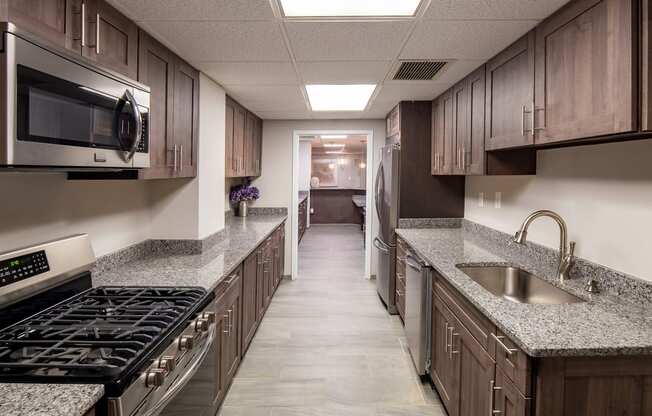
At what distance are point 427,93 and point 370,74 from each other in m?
1.03

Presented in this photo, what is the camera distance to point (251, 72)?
3068 mm

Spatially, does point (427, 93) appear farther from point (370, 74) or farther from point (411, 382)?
point (411, 382)

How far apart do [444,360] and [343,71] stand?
2.02 meters

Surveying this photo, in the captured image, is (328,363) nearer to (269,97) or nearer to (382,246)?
(382,246)

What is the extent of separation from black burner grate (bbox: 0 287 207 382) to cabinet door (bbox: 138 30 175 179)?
641mm

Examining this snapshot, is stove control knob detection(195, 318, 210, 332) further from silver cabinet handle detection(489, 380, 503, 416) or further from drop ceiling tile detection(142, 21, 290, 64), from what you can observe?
drop ceiling tile detection(142, 21, 290, 64)

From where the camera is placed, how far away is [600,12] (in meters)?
1.62

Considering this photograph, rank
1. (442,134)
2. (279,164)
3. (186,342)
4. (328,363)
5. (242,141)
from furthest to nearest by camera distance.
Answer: (279,164) → (242,141) → (442,134) → (328,363) → (186,342)

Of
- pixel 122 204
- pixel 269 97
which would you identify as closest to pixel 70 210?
pixel 122 204

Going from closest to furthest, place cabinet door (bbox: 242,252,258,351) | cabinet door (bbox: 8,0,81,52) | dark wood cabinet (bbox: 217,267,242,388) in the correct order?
1. cabinet door (bbox: 8,0,81,52)
2. dark wood cabinet (bbox: 217,267,242,388)
3. cabinet door (bbox: 242,252,258,351)

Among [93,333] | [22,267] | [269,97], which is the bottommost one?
[93,333]

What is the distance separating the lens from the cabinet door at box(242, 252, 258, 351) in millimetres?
3109

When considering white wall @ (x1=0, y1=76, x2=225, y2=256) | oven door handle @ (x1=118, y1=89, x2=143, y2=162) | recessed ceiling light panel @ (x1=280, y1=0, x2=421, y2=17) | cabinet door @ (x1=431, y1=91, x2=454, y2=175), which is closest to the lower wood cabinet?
recessed ceiling light panel @ (x1=280, y1=0, x2=421, y2=17)

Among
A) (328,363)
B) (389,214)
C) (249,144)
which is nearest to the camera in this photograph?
(328,363)
